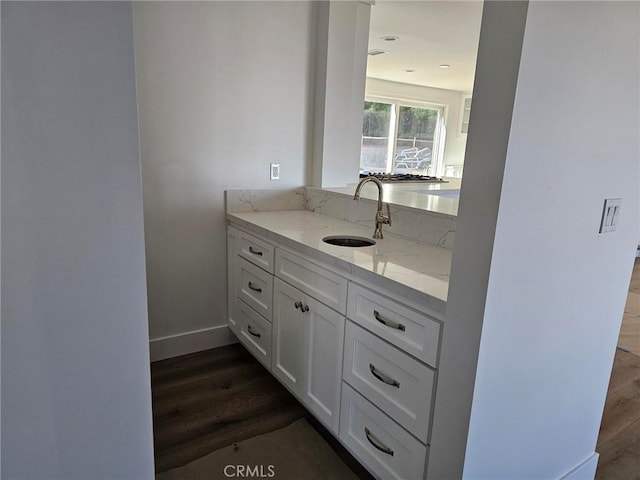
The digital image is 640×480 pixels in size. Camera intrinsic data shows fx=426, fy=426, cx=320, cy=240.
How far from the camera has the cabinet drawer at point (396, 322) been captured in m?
1.26

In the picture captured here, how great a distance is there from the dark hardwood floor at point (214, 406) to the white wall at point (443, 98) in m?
6.07

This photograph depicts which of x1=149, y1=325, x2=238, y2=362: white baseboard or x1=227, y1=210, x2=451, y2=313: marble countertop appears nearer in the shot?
x1=227, y1=210, x2=451, y2=313: marble countertop

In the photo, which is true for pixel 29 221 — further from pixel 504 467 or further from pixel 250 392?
pixel 250 392

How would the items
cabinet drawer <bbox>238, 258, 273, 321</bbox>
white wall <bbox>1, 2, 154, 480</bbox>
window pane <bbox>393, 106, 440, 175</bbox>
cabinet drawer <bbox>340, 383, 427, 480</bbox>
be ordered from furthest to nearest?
1. window pane <bbox>393, 106, 440, 175</bbox>
2. cabinet drawer <bbox>238, 258, 273, 321</bbox>
3. cabinet drawer <bbox>340, 383, 427, 480</bbox>
4. white wall <bbox>1, 2, 154, 480</bbox>

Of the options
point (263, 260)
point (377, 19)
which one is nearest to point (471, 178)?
point (263, 260)

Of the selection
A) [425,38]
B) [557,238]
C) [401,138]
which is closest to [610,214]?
[557,238]

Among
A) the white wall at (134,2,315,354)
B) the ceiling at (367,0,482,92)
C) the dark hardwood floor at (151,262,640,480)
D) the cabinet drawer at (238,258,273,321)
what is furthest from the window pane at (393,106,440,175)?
the cabinet drawer at (238,258,273,321)

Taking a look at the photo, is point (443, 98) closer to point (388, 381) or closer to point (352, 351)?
point (352, 351)

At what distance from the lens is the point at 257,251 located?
7.34ft

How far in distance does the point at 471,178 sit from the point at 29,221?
0.91 m

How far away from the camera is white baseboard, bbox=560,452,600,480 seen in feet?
5.19

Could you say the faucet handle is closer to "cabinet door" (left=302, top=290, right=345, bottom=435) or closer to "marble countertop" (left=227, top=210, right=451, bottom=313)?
"marble countertop" (left=227, top=210, right=451, bottom=313)

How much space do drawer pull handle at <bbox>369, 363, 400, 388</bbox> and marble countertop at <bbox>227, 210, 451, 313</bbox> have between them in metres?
0.30

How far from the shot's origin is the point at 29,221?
61 cm
